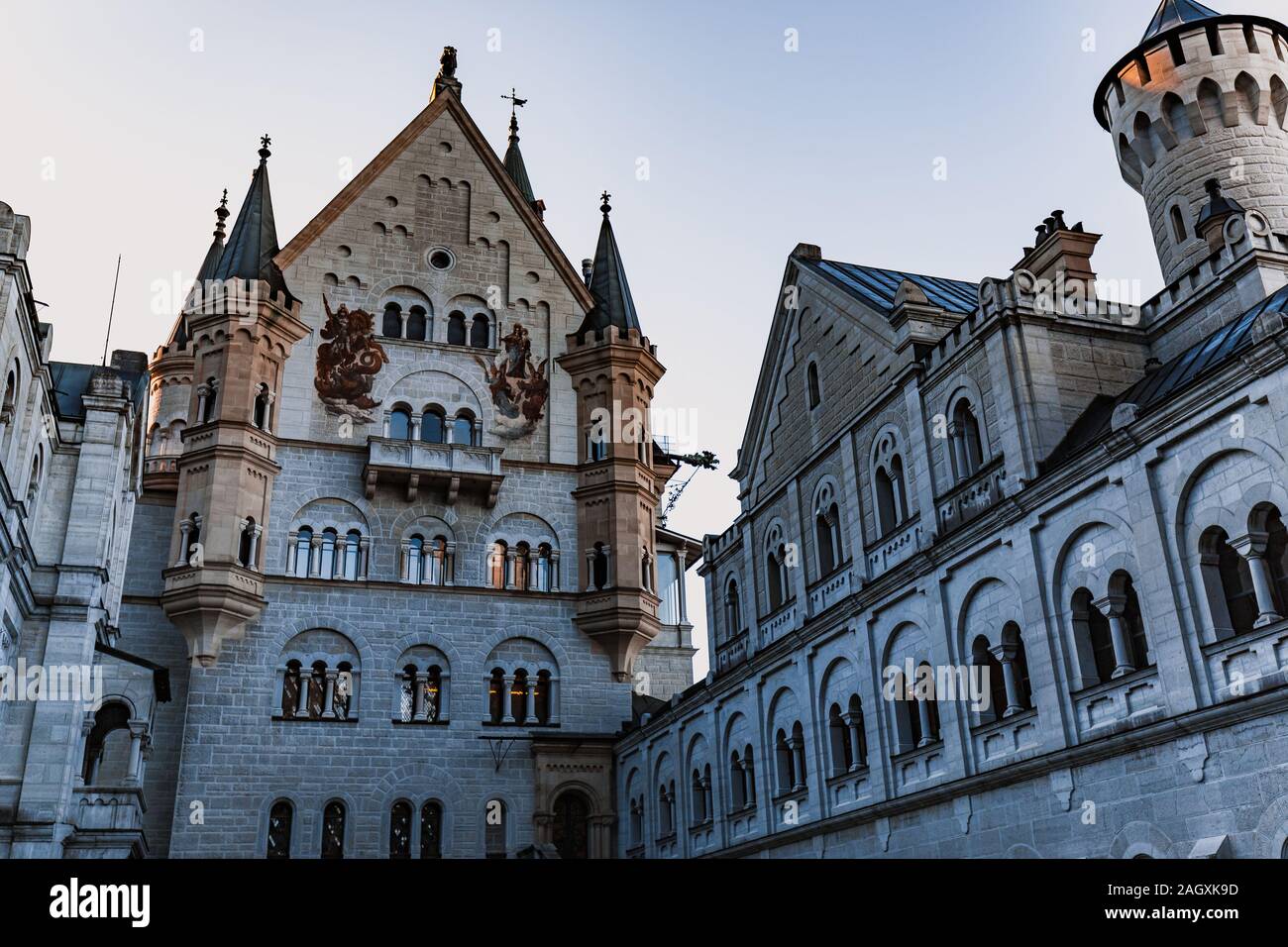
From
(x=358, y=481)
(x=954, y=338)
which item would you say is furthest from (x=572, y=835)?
(x=954, y=338)

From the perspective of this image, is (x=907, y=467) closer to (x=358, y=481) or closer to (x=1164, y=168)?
(x=1164, y=168)

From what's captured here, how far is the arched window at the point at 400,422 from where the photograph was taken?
4259cm

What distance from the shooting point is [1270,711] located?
1446 cm

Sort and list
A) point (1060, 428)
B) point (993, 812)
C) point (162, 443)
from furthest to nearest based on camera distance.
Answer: point (162, 443) → point (1060, 428) → point (993, 812)

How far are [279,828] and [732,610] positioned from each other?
16128 millimetres

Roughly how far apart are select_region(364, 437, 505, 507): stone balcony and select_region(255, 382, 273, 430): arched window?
369 cm

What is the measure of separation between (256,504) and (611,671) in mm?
13843

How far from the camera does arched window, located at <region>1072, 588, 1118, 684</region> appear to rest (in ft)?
59.7

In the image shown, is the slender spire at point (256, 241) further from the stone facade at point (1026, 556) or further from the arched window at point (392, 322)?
the stone facade at point (1026, 556)

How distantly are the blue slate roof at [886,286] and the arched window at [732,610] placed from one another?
9523mm

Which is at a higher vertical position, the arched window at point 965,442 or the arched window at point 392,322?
the arched window at point 392,322

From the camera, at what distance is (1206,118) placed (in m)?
31.9

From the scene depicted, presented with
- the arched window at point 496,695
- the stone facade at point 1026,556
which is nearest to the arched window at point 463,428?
the arched window at point 496,695

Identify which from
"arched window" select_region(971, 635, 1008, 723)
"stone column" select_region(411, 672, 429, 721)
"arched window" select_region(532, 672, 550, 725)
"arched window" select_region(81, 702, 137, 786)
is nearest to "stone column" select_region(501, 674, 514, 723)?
"arched window" select_region(532, 672, 550, 725)
